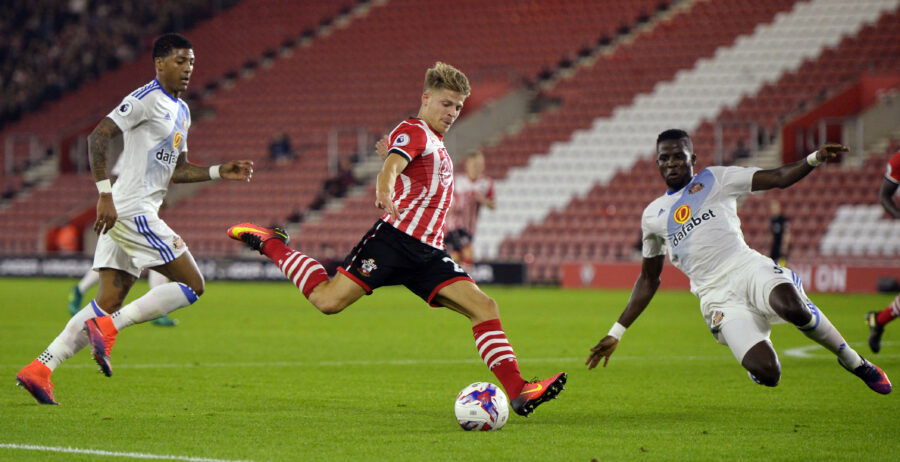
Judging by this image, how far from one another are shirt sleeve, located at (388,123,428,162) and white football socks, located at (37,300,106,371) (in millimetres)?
2332

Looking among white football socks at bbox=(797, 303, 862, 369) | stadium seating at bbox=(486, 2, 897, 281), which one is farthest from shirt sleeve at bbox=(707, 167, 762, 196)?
stadium seating at bbox=(486, 2, 897, 281)

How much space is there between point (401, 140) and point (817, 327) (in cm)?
295

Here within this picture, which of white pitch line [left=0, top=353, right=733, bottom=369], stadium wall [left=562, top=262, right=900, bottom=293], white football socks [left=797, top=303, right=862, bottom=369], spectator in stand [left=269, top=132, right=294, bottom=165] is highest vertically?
white football socks [left=797, top=303, right=862, bottom=369]

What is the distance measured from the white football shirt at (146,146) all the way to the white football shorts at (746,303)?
378 centimetres

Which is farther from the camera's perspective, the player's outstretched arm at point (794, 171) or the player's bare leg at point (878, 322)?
the player's bare leg at point (878, 322)

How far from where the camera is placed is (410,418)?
24.2 ft

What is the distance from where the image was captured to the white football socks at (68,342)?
7.68 meters

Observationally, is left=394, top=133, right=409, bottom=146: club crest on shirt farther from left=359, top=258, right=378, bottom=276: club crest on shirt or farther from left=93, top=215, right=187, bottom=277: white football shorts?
left=93, top=215, right=187, bottom=277: white football shorts

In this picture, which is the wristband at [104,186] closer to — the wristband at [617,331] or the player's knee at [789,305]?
the wristband at [617,331]

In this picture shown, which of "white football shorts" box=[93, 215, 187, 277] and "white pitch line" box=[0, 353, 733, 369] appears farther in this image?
"white pitch line" box=[0, 353, 733, 369]

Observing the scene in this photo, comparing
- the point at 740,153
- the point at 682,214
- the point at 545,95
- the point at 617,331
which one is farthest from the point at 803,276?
the point at 617,331

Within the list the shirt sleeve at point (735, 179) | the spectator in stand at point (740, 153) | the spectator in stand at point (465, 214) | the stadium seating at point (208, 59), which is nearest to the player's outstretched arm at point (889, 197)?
the shirt sleeve at point (735, 179)

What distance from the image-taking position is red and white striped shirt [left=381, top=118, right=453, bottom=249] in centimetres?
719

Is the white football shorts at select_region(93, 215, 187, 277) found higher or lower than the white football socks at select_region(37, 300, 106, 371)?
higher
